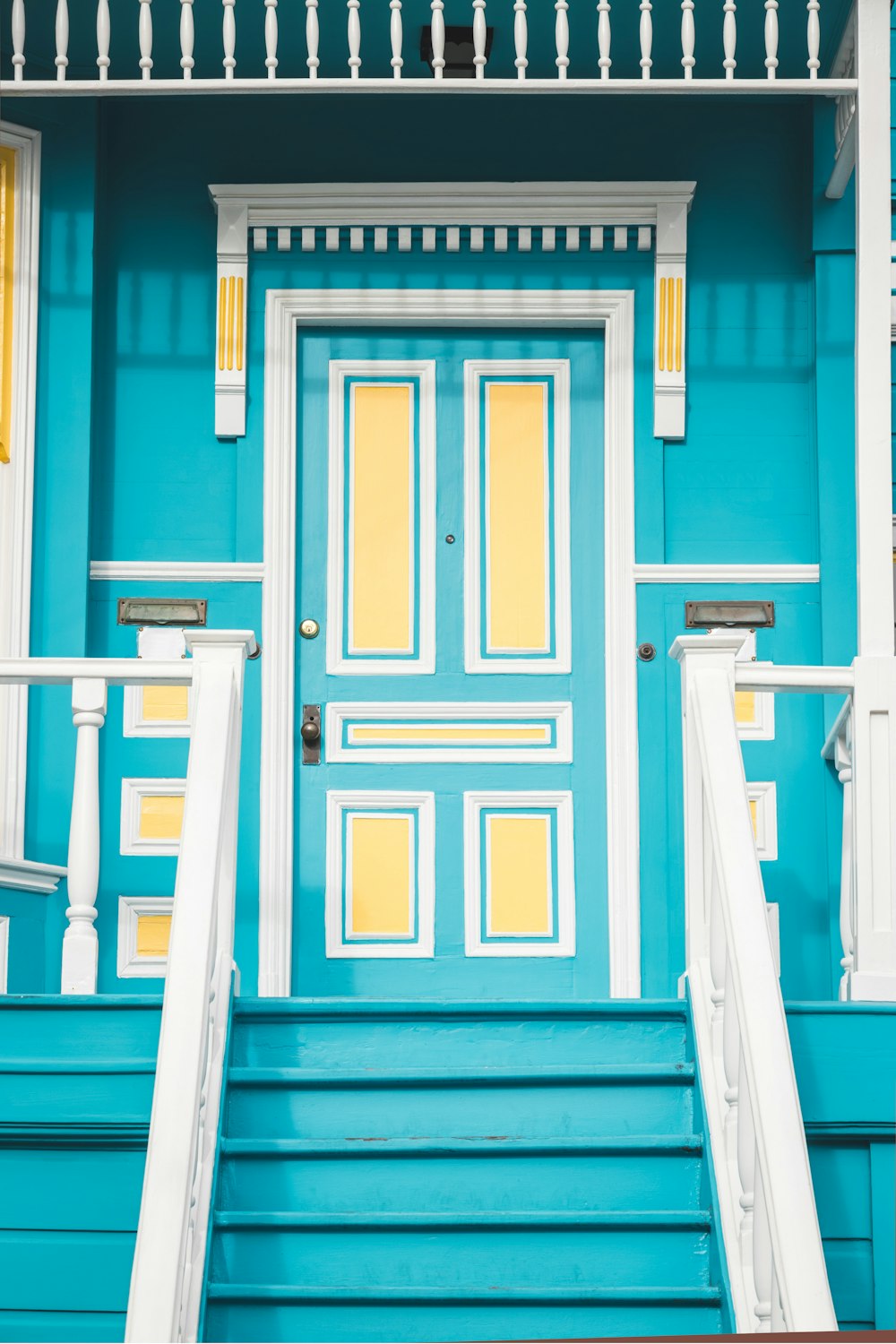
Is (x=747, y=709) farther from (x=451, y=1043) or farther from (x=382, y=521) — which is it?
(x=451, y=1043)

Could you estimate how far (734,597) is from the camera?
17.6 ft

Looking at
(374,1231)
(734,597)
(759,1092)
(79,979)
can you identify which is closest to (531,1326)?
(374,1231)

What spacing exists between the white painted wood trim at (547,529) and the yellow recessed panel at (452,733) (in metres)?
0.16

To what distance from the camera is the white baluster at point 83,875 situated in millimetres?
4008

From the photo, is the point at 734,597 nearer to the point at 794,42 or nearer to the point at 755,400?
the point at 755,400

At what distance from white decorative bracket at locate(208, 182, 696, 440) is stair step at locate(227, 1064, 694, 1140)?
2228 mm

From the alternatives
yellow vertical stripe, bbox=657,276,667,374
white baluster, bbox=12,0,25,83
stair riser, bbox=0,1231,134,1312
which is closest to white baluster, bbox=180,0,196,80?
white baluster, bbox=12,0,25,83

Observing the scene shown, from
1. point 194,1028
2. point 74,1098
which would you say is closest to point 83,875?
point 74,1098

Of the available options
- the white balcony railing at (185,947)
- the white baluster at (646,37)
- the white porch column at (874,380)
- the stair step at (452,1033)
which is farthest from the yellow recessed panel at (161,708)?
the white baluster at (646,37)

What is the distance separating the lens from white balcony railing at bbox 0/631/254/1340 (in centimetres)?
303

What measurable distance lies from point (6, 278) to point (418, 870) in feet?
6.71

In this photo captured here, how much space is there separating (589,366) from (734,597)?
2.67 feet

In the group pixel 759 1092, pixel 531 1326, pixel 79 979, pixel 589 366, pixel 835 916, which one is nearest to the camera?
pixel 759 1092

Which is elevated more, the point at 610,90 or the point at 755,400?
Answer: the point at 610,90
